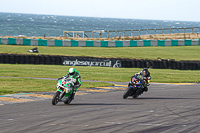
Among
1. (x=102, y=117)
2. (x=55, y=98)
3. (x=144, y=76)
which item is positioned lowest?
(x=102, y=117)

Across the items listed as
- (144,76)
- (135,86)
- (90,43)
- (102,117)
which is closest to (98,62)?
(90,43)

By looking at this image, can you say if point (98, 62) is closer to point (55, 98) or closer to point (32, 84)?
point (32, 84)

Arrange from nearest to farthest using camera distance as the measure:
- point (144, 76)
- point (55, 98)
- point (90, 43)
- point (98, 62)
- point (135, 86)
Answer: point (55, 98)
point (135, 86)
point (144, 76)
point (98, 62)
point (90, 43)

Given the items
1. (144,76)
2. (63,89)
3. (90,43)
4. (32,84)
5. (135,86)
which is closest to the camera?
(63,89)

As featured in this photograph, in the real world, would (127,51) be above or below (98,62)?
above

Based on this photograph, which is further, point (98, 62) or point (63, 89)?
point (98, 62)

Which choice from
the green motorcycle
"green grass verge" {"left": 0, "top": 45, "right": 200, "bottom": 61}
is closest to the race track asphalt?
the green motorcycle

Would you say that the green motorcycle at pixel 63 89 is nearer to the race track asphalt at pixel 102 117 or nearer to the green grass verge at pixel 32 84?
the race track asphalt at pixel 102 117

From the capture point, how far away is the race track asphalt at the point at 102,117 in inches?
370

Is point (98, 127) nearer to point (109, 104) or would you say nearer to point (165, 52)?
point (109, 104)

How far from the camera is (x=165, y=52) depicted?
43656mm

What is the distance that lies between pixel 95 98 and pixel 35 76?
10.7 meters

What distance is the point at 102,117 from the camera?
11102 mm

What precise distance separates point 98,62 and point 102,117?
75.0 ft
